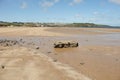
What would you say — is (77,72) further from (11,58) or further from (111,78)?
(11,58)

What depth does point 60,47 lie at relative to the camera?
20.4 m

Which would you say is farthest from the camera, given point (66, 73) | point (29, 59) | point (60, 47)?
point (60, 47)

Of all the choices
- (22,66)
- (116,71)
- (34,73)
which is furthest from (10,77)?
(116,71)

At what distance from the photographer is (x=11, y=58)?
47.2 ft

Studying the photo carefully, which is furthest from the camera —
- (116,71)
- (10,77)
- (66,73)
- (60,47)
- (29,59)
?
(60,47)

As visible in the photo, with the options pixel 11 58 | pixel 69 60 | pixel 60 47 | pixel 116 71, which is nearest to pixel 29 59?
pixel 11 58

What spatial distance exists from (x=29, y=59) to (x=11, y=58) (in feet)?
3.75

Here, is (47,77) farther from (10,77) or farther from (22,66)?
(22,66)

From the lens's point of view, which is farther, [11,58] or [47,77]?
[11,58]

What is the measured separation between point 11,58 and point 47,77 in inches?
194

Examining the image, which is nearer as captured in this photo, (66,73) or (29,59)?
(66,73)

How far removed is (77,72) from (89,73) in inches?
21.6

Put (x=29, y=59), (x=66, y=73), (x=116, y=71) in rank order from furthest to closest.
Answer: (x=29, y=59) < (x=116, y=71) < (x=66, y=73)

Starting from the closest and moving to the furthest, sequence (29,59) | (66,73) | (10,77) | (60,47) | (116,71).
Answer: (10,77) → (66,73) → (116,71) → (29,59) → (60,47)
